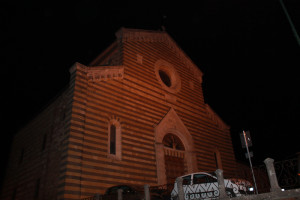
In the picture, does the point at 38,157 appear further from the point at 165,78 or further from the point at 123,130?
the point at 165,78

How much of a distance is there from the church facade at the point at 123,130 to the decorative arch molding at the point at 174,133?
0.07m

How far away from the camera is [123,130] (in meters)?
17.0

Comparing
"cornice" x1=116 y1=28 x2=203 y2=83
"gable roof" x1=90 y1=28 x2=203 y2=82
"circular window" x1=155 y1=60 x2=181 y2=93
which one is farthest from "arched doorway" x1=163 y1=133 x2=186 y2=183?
"cornice" x1=116 y1=28 x2=203 y2=83

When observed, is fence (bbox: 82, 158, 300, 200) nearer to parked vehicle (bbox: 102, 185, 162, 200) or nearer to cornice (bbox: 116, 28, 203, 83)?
parked vehicle (bbox: 102, 185, 162, 200)

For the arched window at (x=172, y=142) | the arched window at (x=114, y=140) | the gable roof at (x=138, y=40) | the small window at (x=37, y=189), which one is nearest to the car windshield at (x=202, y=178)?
the arched window at (x=114, y=140)

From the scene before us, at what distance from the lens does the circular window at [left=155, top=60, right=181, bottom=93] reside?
2226 cm

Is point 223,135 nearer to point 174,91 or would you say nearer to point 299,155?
point 174,91

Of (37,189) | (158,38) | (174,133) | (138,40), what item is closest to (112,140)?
(174,133)

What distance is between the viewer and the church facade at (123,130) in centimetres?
1483

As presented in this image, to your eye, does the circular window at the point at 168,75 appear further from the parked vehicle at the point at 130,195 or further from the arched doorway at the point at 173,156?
the parked vehicle at the point at 130,195

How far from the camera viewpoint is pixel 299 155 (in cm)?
947

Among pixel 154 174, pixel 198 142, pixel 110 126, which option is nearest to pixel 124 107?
pixel 110 126

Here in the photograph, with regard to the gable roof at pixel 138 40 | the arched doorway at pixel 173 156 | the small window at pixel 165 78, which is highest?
the gable roof at pixel 138 40

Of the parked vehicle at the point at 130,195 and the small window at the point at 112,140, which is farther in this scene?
the small window at the point at 112,140
